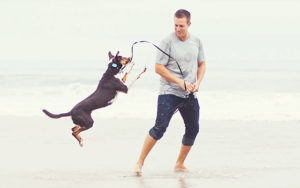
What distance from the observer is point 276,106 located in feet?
56.4

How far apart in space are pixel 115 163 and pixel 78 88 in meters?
12.7

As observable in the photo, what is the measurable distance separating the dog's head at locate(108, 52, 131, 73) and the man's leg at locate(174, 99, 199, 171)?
162 cm

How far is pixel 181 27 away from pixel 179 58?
0.31 m

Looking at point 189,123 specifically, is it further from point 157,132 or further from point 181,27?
point 181,27

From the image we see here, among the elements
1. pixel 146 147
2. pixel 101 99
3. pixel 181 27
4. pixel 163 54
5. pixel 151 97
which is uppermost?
pixel 181 27

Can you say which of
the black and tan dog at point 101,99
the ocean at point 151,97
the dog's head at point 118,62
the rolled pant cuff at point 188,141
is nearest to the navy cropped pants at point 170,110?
the rolled pant cuff at point 188,141

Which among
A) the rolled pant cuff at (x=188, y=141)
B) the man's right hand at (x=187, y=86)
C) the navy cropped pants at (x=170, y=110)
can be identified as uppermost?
the man's right hand at (x=187, y=86)

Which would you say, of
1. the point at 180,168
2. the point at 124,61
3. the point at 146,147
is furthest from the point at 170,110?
the point at 124,61

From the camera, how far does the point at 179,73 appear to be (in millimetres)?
7379

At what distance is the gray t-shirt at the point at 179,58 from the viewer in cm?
732

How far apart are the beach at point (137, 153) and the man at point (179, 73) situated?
0.65 m

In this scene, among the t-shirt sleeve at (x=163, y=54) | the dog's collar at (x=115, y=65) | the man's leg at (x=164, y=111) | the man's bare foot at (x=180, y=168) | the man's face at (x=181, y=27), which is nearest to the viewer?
the dog's collar at (x=115, y=65)

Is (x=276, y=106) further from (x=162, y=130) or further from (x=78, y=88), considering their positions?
(x=162, y=130)

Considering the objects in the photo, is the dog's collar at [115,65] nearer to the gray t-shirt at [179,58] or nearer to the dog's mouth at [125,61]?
the dog's mouth at [125,61]
